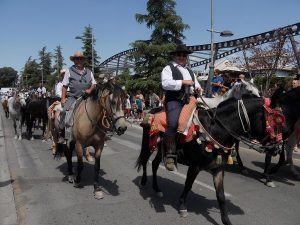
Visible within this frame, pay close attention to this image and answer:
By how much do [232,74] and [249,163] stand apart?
293 centimetres

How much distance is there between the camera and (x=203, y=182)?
24.4ft

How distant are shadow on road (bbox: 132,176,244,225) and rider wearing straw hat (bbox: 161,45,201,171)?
94cm

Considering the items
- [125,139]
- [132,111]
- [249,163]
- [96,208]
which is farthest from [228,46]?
[96,208]

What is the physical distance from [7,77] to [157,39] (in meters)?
121

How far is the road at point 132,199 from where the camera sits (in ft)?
17.7

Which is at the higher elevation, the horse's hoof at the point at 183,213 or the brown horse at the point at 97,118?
the brown horse at the point at 97,118

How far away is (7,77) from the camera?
460 ft

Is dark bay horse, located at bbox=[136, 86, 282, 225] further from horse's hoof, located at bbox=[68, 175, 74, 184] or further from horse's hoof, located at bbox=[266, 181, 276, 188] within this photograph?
horse's hoof, located at bbox=[68, 175, 74, 184]

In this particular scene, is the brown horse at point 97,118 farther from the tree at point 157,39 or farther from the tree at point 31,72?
the tree at point 31,72

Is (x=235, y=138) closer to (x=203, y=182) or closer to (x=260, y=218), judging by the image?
(x=260, y=218)

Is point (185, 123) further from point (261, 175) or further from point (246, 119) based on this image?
point (261, 175)

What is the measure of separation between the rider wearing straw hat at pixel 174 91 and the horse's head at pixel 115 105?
816 mm

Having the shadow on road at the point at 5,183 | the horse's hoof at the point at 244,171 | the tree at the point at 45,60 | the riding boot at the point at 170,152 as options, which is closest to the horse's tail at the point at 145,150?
the riding boot at the point at 170,152

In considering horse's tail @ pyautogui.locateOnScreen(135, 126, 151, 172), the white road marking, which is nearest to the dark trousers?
horse's tail @ pyautogui.locateOnScreen(135, 126, 151, 172)
